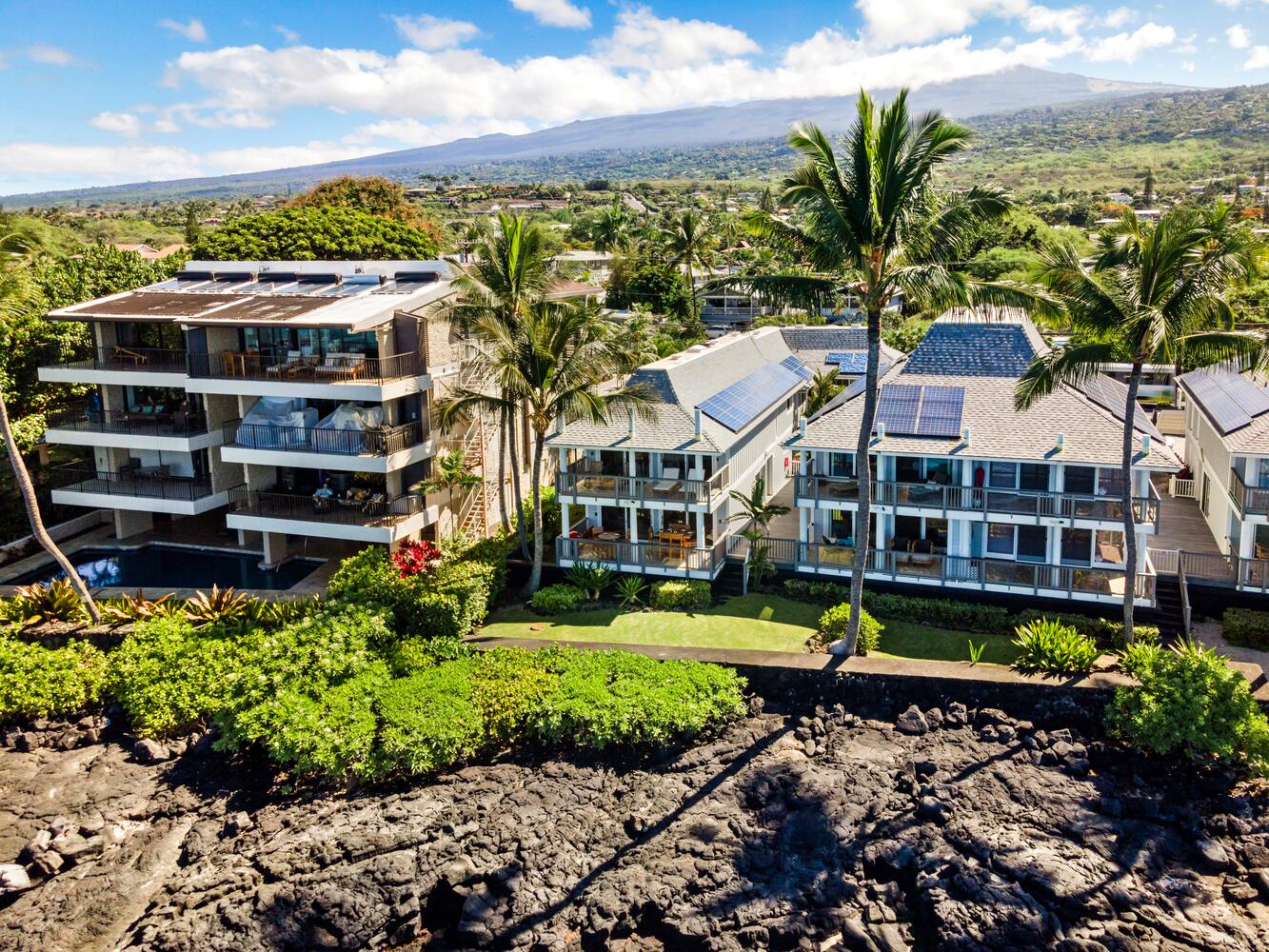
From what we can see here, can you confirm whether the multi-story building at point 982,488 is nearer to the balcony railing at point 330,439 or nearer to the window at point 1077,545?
the window at point 1077,545

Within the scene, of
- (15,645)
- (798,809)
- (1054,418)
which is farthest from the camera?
(1054,418)

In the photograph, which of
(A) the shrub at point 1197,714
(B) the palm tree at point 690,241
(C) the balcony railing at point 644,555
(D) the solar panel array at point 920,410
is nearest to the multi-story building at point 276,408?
(C) the balcony railing at point 644,555

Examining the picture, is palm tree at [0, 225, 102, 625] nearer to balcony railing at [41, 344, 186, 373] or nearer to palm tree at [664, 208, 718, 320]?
balcony railing at [41, 344, 186, 373]

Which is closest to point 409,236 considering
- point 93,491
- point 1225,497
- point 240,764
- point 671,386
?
point 93,491

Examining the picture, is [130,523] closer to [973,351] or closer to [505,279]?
[505,279]

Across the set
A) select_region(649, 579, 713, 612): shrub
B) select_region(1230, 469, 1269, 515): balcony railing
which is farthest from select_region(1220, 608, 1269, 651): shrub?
select_region(649, 579, 713, 612): shrub

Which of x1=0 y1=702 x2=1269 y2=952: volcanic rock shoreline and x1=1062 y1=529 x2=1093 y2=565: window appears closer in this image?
x1=0 y1=702 x2=1269 y2=952: volcanic rock shoreline

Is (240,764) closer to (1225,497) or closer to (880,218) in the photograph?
(880,218)
